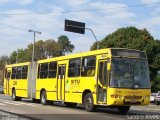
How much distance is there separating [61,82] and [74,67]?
6.77 ft

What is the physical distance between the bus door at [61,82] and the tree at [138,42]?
113ft

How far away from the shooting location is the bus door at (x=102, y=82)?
2222 cm

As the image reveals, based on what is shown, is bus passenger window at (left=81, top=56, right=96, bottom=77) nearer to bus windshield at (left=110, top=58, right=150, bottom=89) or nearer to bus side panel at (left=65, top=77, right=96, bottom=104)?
bus side panel at (left=65, top=77, right=96, bottom=104)

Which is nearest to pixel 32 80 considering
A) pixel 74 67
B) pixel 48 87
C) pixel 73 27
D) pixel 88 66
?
pixel 48 87

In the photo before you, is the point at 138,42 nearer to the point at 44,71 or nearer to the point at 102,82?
the point at 44,71

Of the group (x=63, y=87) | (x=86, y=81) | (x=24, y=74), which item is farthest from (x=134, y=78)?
(x=24, y=74)

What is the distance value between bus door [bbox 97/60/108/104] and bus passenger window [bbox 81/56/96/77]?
73cm

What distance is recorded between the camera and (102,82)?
22516 mm

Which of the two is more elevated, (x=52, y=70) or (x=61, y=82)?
(x=52, y=70)

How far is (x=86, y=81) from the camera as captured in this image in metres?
24.3

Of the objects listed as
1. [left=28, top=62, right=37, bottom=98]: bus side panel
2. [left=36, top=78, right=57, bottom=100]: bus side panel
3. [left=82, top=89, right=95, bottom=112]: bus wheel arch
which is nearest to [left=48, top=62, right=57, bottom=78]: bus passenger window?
[left=36, top=78, right=57, bottom=100]: bus side panel

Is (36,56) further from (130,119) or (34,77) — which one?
(130,119)

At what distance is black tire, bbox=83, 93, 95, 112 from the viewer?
2337cm

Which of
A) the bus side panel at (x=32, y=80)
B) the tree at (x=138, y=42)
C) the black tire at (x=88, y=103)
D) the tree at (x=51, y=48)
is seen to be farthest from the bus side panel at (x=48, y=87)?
the tree at (x=51, y=48)
